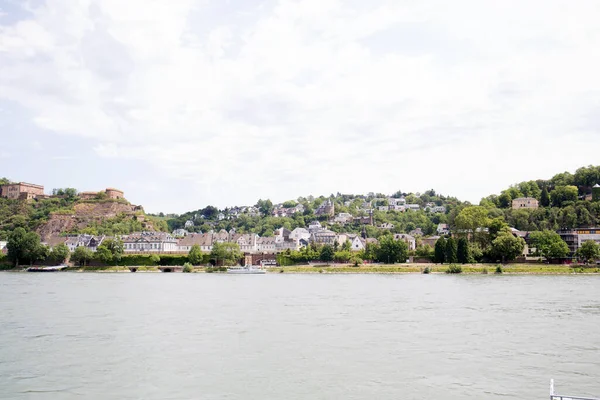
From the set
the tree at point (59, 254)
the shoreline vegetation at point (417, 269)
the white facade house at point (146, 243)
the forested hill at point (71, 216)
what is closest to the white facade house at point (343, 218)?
the forested hill at point (71, 216)

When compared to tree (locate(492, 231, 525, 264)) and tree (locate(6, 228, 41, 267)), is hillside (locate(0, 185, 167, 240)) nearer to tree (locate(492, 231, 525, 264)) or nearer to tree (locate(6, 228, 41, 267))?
tree (locate(6, 228, 41, 267))

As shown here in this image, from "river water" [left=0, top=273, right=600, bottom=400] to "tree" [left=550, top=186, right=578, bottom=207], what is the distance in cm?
10972

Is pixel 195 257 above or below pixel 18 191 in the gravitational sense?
below

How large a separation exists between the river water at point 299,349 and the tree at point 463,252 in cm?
4589

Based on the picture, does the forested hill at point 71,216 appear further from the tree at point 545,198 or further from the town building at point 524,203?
the tree at point 545,198

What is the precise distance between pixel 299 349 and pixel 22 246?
305ft

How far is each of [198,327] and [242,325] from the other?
2364 millimetres

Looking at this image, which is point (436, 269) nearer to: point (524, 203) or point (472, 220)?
point (472, 220)

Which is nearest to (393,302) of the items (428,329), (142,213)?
(428,329)

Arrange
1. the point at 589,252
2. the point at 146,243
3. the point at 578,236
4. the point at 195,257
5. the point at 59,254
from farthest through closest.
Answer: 1. the point at 146,243
2. the point at 578,236
3. the point at 59,254
4. the point at 195,257
5. the point at 589,252

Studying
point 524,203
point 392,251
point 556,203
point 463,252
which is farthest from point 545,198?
point 463,252

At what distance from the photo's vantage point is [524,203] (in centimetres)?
14738

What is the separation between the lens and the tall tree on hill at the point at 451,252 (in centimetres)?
8850

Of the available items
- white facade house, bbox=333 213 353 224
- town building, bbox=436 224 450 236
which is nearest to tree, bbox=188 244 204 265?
town building, bbox=436 224 450 236
